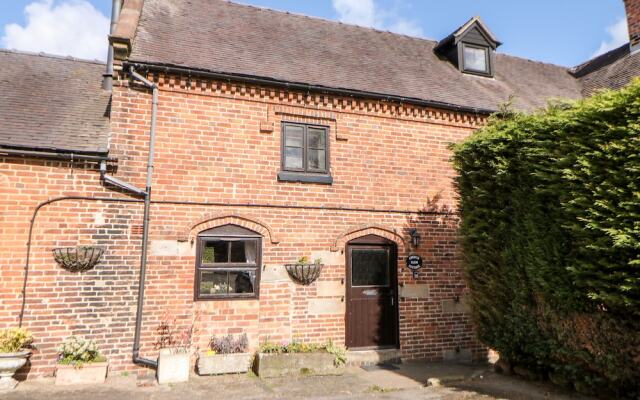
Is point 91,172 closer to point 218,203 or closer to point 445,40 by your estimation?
point 218,203

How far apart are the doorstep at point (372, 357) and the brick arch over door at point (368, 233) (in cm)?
210

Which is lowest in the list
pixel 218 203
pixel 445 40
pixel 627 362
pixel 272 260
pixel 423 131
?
pixel 627 362

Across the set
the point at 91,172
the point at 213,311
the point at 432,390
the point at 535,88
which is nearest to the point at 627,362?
the point at 432,390

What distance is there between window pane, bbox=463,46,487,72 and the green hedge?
544 centimetres

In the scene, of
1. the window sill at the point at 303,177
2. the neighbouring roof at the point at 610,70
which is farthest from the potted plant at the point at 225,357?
the neighbouring roof at the point at 610,70

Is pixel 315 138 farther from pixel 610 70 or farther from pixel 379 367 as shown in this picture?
pixel 610 70

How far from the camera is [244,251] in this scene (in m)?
8.38

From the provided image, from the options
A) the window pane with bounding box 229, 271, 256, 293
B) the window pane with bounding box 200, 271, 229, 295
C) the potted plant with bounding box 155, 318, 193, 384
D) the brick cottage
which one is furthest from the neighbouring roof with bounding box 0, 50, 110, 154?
the potted plant with bounding box 155, 318, 193, 384

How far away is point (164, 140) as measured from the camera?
321 inches

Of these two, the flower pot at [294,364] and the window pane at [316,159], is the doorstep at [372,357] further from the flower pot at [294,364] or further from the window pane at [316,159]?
the window pane at [316,159]

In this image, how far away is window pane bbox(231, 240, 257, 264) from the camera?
27.2 ft

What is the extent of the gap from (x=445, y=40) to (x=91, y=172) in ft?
34.6

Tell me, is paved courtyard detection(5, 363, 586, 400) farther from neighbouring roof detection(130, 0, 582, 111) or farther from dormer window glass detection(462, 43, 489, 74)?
dormer window glass detection(462, 43, 489, 74)

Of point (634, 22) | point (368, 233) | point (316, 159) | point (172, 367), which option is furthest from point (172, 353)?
point (634, 22)
